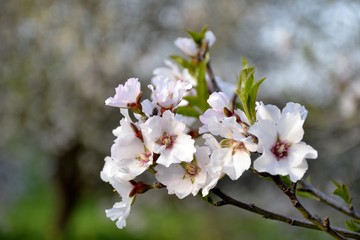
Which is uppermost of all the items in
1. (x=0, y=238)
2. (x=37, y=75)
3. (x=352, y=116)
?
(x=352, y=116)

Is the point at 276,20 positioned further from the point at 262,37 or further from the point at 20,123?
the point at 20,123

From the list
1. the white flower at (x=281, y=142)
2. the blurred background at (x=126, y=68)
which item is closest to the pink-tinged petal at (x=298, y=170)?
the white flower at (x=281, y=142)

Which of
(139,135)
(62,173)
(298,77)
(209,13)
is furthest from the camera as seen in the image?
(62,173)

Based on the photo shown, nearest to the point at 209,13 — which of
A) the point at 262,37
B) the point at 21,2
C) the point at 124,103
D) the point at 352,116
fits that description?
the point at 262,37

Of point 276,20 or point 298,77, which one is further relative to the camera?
point 276,20

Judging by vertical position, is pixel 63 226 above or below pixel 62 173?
below

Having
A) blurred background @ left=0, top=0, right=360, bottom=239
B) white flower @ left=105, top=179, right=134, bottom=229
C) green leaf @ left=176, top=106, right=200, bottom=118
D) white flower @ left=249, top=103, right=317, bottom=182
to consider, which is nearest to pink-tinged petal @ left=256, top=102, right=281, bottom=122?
white flower @ left=249, top=103, right=317, bottom=182
